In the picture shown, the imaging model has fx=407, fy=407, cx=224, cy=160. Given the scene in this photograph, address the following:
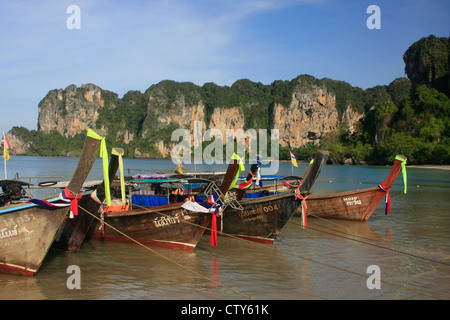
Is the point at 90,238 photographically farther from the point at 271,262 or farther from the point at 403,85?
the point at 403,85

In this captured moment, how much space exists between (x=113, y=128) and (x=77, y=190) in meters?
153

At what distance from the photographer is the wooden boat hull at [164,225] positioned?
10125 mm

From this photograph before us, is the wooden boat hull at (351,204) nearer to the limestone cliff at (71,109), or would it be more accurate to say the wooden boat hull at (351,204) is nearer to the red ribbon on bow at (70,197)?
the red ribbon on bow at (70,197)

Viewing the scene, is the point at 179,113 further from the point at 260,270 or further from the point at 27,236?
the point at 27,236

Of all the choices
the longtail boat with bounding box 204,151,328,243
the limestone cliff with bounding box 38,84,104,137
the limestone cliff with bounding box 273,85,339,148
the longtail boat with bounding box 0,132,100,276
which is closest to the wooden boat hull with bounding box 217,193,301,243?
the longtail boat with bounding box 204,151,328,243

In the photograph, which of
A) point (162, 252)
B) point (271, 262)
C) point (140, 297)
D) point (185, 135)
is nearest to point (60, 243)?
point (162, 252)

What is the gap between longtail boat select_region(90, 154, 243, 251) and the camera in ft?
32.9

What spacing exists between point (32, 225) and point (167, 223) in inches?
137

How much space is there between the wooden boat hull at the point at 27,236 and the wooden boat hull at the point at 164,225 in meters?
2.17

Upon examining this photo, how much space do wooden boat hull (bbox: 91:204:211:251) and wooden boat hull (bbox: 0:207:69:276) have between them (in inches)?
85.3

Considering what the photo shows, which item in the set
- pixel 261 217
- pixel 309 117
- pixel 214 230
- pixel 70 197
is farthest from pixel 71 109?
pixel 70 197

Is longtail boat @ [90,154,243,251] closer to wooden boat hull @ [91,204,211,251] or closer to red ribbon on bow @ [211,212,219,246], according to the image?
wooden boat hull @ [91,204,211,251]

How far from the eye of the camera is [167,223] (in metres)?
10.4
